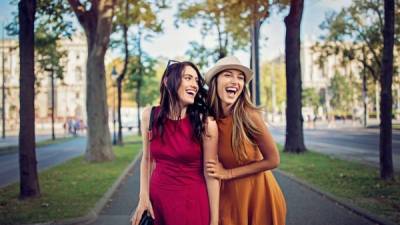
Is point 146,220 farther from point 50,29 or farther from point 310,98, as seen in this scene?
point 310,98

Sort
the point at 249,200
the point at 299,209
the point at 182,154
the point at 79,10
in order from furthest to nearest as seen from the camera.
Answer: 1. the point at 79,10
2. the point at 299,209
3. the point at 249,200
4. the point at 182,154

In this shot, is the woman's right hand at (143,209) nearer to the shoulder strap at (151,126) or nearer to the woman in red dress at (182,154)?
the woman in red dress at (182,154)

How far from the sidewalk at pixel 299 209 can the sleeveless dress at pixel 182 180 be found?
4507 mm

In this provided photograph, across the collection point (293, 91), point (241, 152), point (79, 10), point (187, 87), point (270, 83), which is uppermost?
point (270, 83)

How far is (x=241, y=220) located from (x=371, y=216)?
15.4ft

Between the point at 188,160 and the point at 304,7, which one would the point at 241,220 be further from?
the point at 304,7

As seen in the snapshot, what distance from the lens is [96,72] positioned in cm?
1728

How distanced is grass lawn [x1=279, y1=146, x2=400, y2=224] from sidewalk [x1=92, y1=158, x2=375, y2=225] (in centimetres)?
38

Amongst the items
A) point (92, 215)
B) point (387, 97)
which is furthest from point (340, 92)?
point (92, 215)

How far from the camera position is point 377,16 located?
32.4 metres

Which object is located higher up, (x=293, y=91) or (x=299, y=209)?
(x=293, y=91)

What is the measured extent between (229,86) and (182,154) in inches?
24.2

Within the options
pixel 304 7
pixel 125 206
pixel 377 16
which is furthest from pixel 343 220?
pixel 377 16

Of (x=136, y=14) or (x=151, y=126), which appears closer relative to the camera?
(x=151, y=126)
